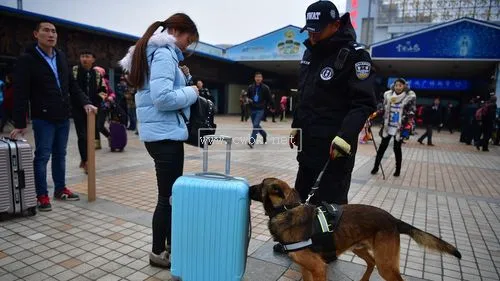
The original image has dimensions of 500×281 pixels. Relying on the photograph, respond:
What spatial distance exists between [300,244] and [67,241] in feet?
7.30

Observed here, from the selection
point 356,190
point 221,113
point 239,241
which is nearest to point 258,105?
point 356,190

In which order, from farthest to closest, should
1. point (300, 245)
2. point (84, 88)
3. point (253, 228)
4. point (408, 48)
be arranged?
point (408, 48), point (84, 88), point (253, 228), point (300, 245)

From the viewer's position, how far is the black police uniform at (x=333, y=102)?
7.30 feet

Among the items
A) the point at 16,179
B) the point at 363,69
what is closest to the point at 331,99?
the point at 363,69

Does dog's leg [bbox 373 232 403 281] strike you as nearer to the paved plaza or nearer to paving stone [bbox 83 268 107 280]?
the paved plaza

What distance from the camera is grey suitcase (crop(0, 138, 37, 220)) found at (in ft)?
11.0

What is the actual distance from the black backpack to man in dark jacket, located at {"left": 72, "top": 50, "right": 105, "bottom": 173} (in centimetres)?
335

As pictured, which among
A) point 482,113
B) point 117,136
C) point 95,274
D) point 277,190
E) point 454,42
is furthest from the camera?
point 454,42

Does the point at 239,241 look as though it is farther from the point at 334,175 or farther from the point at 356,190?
the point at 356,190

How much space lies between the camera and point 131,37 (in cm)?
1608

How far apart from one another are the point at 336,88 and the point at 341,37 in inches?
14.0

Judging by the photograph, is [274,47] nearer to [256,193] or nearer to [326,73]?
[326,73]

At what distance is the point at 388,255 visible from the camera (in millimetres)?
2084

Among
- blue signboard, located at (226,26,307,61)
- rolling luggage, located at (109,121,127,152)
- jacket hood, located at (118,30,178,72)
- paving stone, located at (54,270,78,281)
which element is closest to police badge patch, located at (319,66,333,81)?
jacket hood, located at (118,30,178,72)
